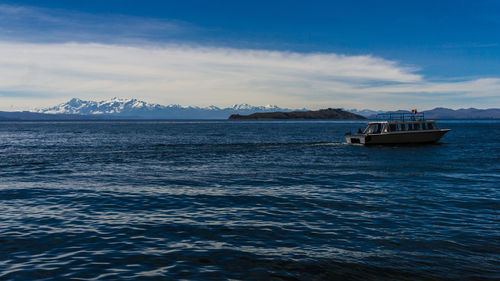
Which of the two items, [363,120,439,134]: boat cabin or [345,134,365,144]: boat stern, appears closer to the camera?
[363,120,439,134]: boat cabin

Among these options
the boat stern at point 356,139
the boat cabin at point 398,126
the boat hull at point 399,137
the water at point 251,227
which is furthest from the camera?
the boat stern at point 356,139

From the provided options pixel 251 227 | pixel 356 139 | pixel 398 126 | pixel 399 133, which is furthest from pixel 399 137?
pixel 251 227

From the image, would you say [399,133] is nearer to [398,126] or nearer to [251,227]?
[398,126]

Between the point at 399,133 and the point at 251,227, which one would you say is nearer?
the point at 251,227

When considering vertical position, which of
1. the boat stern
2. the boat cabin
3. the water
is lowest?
the water

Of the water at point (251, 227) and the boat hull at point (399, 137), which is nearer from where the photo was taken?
the water at point (251, 227)

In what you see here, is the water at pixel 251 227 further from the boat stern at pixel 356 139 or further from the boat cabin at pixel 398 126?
the boat cabin at pixel 398 126

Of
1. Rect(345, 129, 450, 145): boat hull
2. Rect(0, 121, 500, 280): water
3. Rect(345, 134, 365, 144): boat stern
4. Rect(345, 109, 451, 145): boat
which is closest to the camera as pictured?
Rect(0, 121, 500, 280): water

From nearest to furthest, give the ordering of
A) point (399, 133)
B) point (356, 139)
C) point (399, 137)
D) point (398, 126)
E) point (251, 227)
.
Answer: point (251, 227) → point (399, 133) → point (399, 137) → point (398, 126) → point (356, 139)

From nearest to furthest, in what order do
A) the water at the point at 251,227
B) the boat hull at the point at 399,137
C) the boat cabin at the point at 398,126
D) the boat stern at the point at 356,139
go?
the water at the point at 251,227 < the boat hull at the point at 399,137 < the boat cabin at the point at 398,126 < the boat stern at the point at 356,139

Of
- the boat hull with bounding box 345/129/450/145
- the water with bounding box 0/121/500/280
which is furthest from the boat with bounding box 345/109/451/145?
the water with bounding box 0/121/500/280

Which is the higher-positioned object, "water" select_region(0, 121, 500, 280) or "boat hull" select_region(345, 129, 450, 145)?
"boat hull" select_region(345, 129, 450, 145)

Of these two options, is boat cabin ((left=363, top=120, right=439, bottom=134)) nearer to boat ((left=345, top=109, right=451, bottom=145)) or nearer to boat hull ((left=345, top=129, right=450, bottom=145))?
boat ((left=345, top=109, right=451, bottom=145))

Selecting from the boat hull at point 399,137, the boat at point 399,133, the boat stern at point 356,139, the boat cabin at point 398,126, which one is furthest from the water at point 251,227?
the boat cabin at point 398,126
